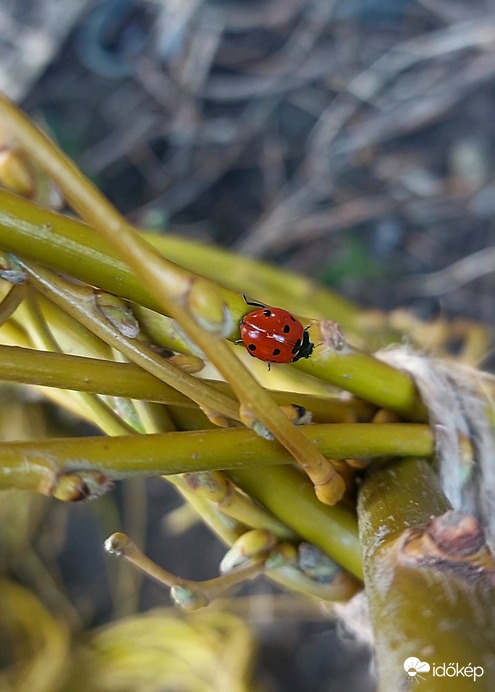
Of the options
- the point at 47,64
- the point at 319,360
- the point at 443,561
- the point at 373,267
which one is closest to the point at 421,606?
the point at 443,561

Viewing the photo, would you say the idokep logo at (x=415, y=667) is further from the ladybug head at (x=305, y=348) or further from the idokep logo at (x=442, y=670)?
the ladybug head at (x=305, y=348)

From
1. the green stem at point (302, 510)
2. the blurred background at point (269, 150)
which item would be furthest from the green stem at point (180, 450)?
the blurred background at point (269, 150)

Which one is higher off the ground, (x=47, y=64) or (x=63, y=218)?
(x=47, y=64)

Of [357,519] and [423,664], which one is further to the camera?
[357,519]

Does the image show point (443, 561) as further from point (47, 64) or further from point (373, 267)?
point (47, 64)

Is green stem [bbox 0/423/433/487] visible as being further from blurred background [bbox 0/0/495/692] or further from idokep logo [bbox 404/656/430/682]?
blurred background [bbox 0/0/495/692]

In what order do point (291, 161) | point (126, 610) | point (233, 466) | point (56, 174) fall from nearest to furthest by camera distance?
point (56, 174)
point (233, 466)
point (126, 610)
point (291, 161)

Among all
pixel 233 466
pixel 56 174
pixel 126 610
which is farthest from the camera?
pixel 126 610
